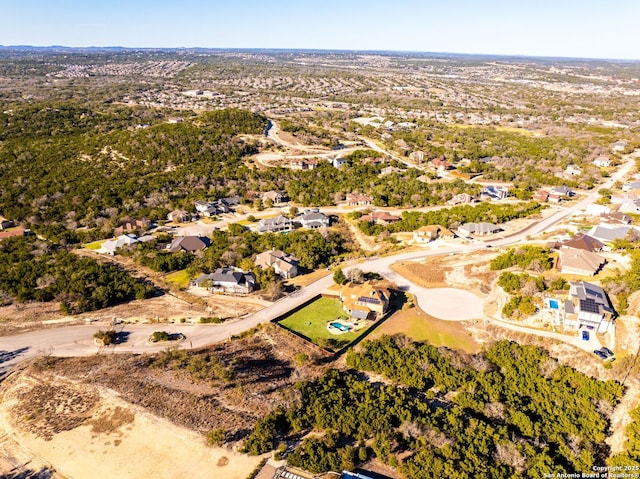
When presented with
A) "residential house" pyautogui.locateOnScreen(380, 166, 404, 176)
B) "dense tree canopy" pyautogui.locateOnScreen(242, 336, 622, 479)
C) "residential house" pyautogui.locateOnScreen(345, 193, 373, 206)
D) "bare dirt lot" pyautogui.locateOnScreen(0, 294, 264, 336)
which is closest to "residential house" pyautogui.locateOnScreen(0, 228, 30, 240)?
"bare dirt lot" pyautogui.locateOnScreen(0, 294, 264, 336)

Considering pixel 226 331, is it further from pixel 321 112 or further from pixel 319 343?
pixel 321 112

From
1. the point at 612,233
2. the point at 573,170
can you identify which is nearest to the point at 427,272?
the point at 612,233

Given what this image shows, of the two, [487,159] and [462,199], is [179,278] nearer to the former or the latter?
[462,199]

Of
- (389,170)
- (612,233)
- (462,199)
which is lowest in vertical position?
(462,199)

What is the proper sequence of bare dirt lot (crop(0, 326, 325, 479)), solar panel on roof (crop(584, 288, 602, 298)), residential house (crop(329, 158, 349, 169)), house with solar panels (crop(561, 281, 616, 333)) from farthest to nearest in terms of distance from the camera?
residential house (crop(329, 158, 349, 169))
solar panel on roof (crop(584, 288, 602, 298))
house with solar panels (crop(561, 281, 616, 333))
bare dirt lot (crop(0, 326, 325, 479))

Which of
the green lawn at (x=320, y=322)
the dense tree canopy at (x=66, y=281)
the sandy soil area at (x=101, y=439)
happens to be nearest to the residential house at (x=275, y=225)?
the dense tree canopy at (x=66, y=281)

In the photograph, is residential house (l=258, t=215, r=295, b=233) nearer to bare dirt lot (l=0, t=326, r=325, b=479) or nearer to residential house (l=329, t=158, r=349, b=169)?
bare dirt lot (l=0, t=326, r=325, b=479)

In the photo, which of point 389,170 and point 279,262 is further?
point 389,170
